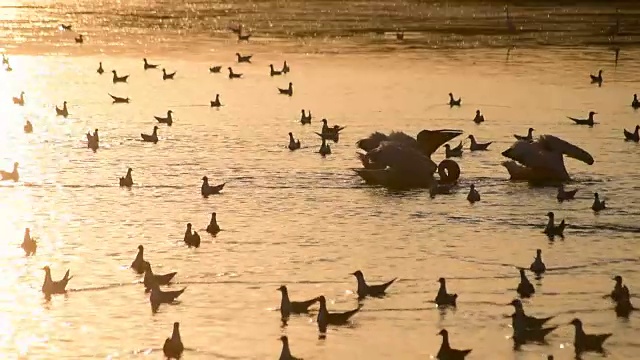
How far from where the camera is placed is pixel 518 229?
29.5 metres

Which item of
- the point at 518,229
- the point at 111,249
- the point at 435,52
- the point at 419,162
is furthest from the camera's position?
the point at 435,52

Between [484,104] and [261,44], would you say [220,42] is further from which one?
[484,104]

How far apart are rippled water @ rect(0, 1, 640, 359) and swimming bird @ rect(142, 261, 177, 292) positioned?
0.28 meters

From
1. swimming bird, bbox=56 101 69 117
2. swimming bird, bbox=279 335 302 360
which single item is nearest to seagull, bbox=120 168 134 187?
swimming bird, bbox=56 101 69 117

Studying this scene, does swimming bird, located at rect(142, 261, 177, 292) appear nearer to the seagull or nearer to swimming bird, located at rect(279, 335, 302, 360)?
swimming bird, located at rect(279, 335, 302, 360)

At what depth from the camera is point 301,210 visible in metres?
31.3

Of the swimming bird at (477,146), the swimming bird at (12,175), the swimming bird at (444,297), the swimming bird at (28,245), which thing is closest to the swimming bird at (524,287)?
the swimming bird at (444,297)

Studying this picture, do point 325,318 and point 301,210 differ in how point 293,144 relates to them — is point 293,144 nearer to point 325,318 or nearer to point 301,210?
point 301,210

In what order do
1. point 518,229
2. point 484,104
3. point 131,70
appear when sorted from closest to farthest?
point 518,229 → point 484,104 → point 131,70

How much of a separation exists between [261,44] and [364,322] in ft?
184

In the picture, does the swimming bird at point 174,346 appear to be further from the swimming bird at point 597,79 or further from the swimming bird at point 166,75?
the swimming bird at point 166,75

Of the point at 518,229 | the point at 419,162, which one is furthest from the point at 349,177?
the point at 518,229

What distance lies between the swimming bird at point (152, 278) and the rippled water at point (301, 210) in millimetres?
279

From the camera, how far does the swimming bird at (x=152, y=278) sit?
24.3 m
